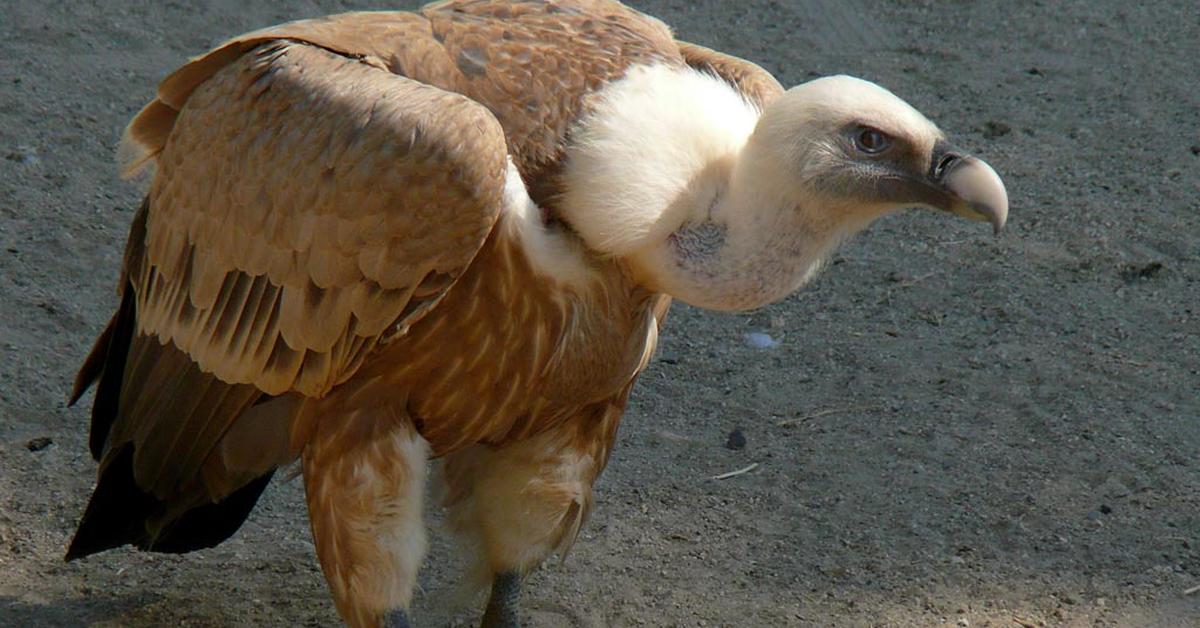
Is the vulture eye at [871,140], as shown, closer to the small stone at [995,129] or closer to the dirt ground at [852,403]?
the dirt ground at [852,403]

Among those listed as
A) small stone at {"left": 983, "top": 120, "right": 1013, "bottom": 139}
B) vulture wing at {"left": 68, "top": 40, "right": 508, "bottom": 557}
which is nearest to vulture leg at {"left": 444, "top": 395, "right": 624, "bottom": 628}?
vulture wing at {"left": 68, "top": 40, "right": 508, "bottom": 557}

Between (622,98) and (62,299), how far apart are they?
2.56 meters

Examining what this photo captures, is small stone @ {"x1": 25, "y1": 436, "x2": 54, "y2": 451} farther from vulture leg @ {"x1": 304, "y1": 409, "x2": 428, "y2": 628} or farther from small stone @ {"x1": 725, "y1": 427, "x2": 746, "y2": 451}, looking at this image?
small stone @ {"x1": 725, "y1": 427, "x2": 746, "y2": 451}

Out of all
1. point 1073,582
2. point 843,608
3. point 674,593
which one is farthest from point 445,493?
point 1073,582

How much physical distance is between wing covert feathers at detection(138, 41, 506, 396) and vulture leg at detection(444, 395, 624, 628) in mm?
581

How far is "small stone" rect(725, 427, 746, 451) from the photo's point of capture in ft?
16.0

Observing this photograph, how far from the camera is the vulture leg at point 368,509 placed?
3.43m

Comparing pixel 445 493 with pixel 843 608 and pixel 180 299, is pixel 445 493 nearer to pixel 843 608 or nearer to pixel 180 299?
pixel 180 299

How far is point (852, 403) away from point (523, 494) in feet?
5.19

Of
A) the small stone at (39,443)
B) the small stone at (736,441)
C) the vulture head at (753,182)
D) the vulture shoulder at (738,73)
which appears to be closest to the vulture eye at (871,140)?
the vulture head at (753,182)

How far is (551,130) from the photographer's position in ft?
10.9

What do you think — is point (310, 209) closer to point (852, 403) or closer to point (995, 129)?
point (852, 403)

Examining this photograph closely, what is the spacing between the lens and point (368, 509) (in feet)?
11.4

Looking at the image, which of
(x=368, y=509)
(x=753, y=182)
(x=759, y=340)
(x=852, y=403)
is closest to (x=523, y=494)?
(x=368, y=509)
